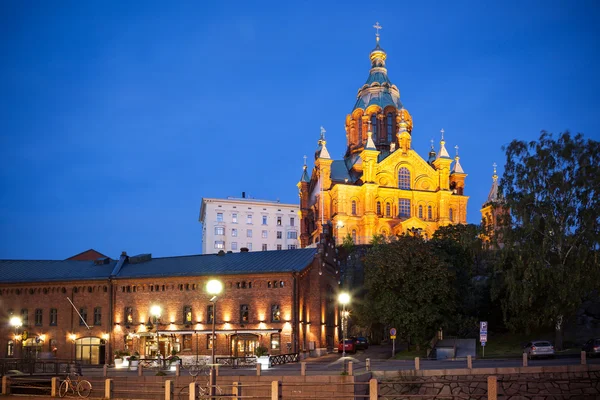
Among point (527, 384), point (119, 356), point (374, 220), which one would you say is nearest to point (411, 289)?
point (527, 384)

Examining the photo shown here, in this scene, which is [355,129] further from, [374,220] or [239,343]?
[239,343]

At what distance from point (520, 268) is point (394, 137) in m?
73.4

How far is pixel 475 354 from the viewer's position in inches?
2029

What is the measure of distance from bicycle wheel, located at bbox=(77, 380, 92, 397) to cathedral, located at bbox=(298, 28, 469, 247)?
223ft

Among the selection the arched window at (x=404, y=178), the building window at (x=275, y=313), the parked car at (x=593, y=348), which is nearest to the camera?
the parked car at (x=593, y=348)

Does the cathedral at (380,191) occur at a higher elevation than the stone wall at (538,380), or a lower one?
higher

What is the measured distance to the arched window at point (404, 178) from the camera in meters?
110

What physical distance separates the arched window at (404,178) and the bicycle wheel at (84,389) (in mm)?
78261

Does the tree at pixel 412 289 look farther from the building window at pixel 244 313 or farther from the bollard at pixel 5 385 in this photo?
the bollard at pixel 5 385

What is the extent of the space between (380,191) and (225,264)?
1959 inches

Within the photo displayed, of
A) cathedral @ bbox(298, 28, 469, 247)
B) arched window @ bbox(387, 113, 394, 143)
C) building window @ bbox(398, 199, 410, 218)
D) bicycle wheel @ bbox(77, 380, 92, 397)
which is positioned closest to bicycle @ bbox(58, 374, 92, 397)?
bicycle wheel @ bbox(77, 380, 92, 397)

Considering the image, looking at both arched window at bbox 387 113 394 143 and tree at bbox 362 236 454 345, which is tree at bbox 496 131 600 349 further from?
arched window at bbox 387 113 394 143

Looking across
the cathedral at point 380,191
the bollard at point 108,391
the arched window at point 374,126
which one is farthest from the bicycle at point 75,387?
the arched window at point 374,126

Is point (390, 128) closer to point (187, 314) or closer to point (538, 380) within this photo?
point (187, 314)
